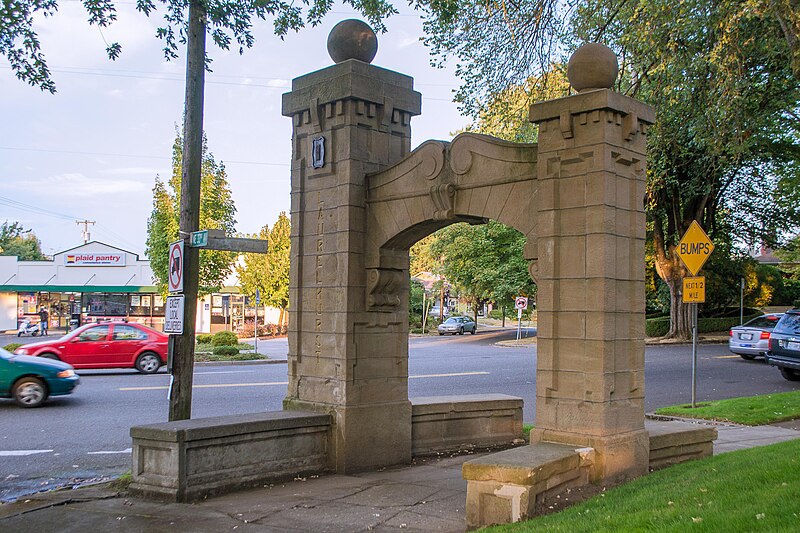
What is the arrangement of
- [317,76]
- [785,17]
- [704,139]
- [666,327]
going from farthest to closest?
[666,327] < [704,139] < [785,17] < [317,76]

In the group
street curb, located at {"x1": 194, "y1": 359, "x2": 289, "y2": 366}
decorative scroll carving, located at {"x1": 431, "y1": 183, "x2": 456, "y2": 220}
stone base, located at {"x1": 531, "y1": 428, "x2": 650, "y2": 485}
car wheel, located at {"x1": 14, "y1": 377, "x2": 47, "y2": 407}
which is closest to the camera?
stone base, located at {"x1": 531, "y1": 428, "x2": 650, "y2": 485}

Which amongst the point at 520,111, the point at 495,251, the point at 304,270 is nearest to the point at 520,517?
the point at 304,270

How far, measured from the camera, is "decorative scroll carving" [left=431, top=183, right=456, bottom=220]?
805 cm

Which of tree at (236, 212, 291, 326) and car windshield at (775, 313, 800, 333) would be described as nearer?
car windshield at (775, 313, 800, 333)

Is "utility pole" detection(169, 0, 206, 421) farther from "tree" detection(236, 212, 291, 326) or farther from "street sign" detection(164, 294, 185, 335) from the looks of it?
"tree" detection(236, 212, 291, 326)

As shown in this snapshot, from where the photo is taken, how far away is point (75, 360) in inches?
787

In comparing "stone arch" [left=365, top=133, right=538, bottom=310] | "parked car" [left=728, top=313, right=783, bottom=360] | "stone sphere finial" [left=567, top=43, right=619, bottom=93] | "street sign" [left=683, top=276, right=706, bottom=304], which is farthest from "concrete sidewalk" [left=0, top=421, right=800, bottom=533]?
"parked car" [left=728, top=313, right=783, bottom=360]

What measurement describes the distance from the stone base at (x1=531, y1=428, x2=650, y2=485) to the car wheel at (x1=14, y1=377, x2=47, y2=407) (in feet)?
36.1

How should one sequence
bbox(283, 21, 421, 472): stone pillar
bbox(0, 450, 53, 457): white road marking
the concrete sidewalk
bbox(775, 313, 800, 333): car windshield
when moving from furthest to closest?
1. bbox(775, 313, 800, 333): car windshield
2. bbox(0, 450, 53, 457): white road marking
3. bbox(283, 21, 421, 472): stone pillar
4. the concrete sidewalk

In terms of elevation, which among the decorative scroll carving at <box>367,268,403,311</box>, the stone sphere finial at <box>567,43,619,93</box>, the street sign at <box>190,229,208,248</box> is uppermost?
the stone sphere finial at <box>567,43,619,93</box>

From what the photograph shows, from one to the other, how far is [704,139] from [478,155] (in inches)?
373

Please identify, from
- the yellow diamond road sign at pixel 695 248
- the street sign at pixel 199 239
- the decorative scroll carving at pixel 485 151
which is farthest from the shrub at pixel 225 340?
the decorative scroll carving at pixel 485 151

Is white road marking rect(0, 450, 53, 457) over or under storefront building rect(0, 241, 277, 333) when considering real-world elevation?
under

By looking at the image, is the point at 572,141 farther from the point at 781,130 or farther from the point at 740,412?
the point at 781,130
